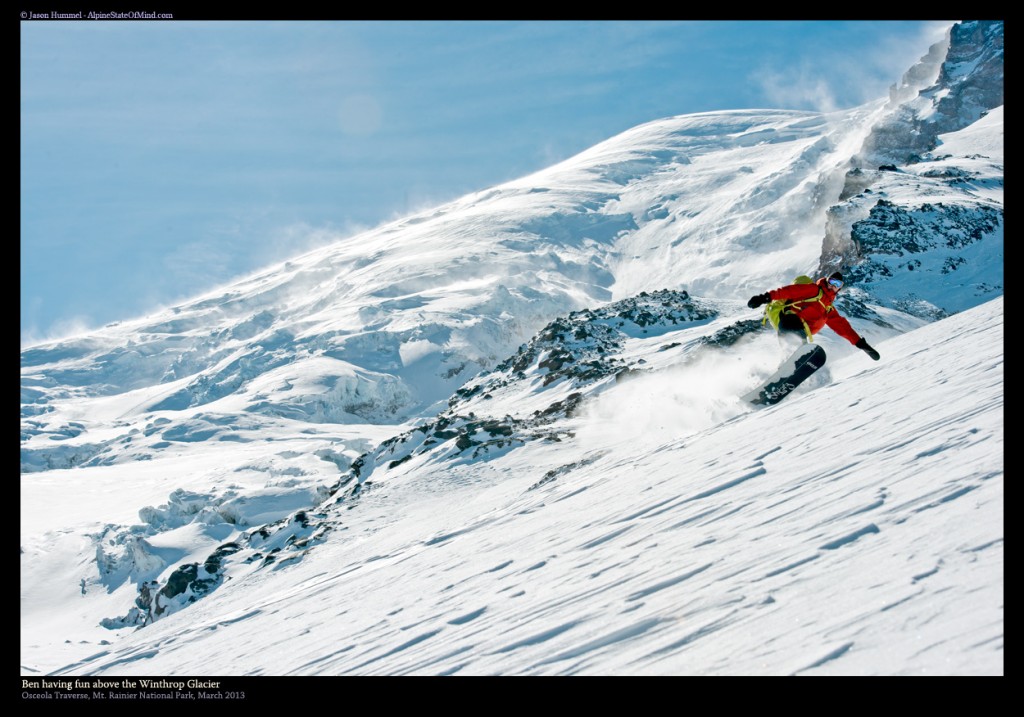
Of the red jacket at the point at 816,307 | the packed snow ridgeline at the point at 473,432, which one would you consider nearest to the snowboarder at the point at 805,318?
the red jacket at the point at 816,307

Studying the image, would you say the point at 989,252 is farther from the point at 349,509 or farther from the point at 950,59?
the point at 950,59

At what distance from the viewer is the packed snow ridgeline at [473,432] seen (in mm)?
25562

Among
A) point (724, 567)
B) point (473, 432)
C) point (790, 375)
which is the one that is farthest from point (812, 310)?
point (473, 432)

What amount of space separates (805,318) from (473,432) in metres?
14.7

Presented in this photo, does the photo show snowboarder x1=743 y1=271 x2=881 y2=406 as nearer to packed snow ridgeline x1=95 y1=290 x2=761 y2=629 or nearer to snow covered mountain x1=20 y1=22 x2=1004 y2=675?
snow covered mountain x1=20 y1=22 x2=1004 y2=675

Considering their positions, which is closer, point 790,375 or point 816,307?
point 816,307

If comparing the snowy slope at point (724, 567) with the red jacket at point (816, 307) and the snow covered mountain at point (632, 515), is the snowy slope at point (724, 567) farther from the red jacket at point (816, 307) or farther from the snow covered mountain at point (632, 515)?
the red jacket at point (816, 307)

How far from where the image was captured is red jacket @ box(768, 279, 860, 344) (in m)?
14.0

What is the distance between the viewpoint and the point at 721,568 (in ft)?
22.1

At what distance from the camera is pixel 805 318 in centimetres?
1429

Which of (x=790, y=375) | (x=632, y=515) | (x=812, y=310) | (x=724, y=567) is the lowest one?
(x=632, y=515)

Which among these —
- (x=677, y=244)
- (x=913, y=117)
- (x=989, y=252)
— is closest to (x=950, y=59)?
(x=913, y=117)

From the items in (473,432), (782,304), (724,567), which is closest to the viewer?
(724,567)

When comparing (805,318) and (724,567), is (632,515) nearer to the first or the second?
(724,567)
